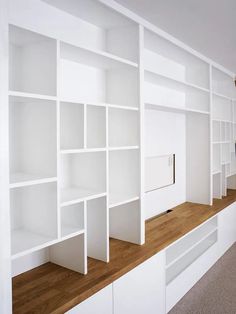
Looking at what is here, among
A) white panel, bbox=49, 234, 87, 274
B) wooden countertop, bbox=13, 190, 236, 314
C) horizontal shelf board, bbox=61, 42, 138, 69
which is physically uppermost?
horizontal shelf board, bbox=61, 42, 138, 69

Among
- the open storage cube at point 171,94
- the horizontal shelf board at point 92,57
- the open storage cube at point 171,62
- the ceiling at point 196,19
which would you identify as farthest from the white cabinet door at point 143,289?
the ceiling at point 196,19

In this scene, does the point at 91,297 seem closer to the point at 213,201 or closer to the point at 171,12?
the point at 171,12

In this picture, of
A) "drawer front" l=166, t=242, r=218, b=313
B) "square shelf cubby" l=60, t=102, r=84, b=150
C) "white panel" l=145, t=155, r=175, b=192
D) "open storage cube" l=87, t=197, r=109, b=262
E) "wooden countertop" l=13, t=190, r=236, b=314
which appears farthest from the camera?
"white panel" l=145, t=155, r=175, b=192

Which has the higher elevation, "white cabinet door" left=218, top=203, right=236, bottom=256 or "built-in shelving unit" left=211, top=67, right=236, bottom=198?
"built-in shelving unit" left=211, top=67, right=236, bottom=198

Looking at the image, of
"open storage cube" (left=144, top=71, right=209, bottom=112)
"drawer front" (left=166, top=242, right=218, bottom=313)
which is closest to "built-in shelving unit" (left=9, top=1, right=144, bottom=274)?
"open storage cube" (left=144, top=71, right=209, bottom=112)

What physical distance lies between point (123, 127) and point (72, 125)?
0.63 m

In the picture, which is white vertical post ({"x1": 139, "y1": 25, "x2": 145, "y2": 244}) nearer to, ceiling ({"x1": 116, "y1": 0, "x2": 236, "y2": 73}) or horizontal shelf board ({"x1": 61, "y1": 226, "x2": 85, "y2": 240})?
ceiling ({"x1": 116, "y1": 0, "x2": 236, "y2": 73})

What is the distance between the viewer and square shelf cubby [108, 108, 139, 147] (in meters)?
2.42

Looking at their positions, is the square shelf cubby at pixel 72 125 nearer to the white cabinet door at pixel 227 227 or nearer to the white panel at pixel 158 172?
the white panel at pixel 158 172

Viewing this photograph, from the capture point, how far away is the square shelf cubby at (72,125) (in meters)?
1.89

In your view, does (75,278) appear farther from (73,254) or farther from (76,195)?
(76,195)

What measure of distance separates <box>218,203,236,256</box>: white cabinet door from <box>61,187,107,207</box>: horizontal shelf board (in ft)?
7.12

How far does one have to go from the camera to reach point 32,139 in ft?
5.85

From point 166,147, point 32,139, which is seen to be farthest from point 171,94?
point 32,139
